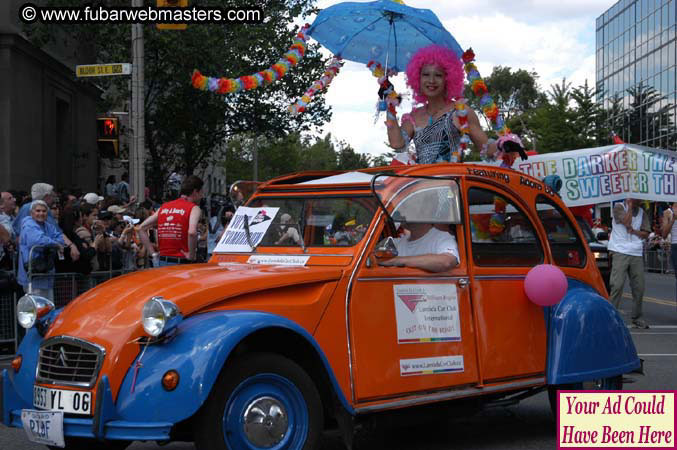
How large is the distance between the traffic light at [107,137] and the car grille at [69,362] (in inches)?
427

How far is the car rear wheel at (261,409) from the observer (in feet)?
16.4

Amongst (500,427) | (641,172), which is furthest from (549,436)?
(641,172)

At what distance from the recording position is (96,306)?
5.50 meters

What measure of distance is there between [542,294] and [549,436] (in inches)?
47.1

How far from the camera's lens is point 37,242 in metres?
11.2

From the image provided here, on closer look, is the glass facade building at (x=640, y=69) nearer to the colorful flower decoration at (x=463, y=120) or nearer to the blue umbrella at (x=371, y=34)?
the blue umbrella at (x=371, y=34)

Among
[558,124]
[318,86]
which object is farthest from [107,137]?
[558,124]

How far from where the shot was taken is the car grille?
5094 mm

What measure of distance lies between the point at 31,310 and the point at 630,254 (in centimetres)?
1045

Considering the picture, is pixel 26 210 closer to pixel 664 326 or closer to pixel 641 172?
pixel 641 172

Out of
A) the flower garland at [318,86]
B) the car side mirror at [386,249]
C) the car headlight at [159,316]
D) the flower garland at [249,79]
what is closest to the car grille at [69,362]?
the car headlight at [159,316]

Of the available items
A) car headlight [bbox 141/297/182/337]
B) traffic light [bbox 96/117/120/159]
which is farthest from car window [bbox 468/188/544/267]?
traffic light [bbox 96/117/120/159]

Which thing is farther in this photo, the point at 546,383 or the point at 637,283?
the point at 637,283

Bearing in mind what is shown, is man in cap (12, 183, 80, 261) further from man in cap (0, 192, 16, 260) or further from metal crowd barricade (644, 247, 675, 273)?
metal crowd barricade (644, 247, 675, 273)
